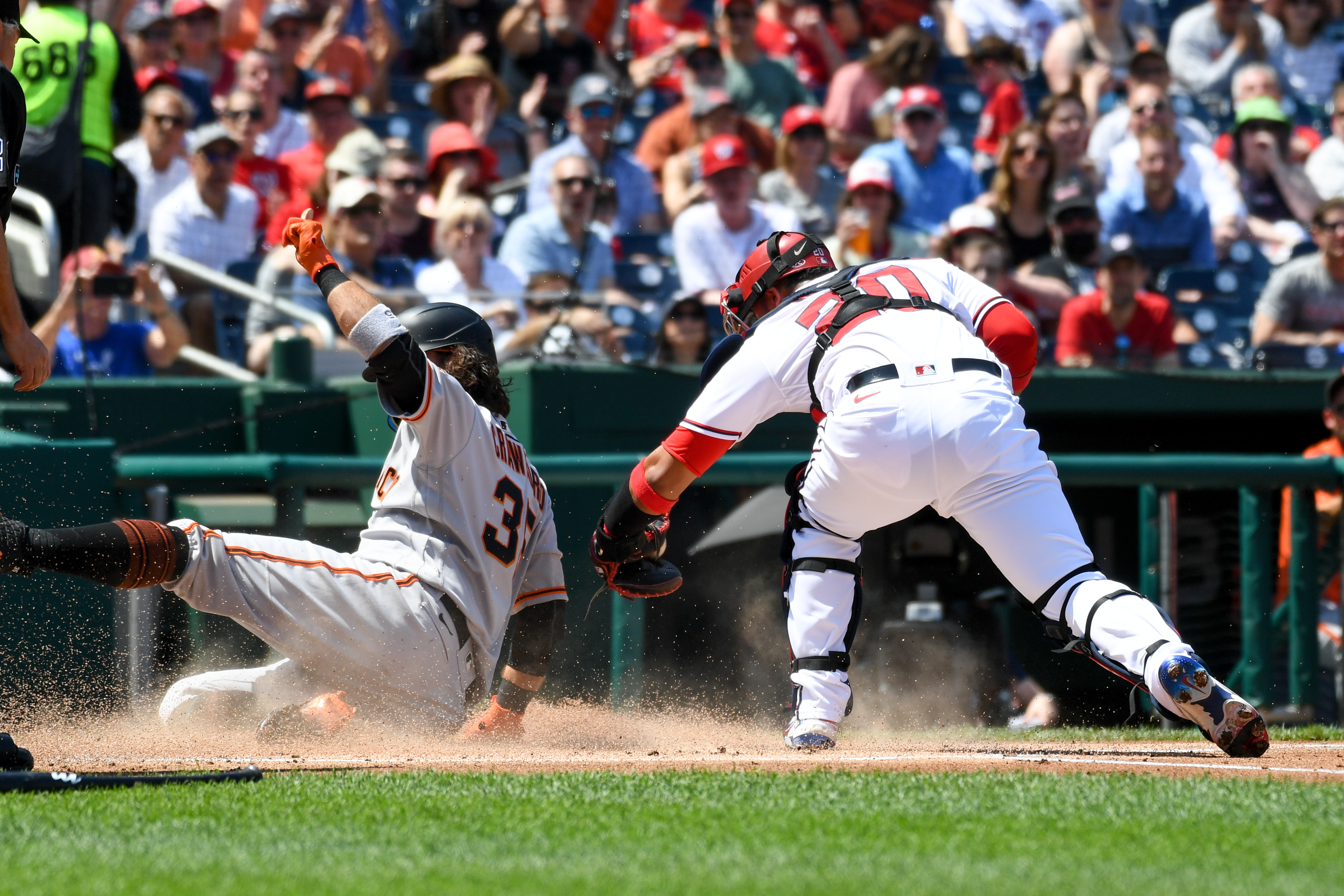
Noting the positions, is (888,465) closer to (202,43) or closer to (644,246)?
(644,246)

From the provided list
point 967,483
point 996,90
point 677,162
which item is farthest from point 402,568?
point 996,90

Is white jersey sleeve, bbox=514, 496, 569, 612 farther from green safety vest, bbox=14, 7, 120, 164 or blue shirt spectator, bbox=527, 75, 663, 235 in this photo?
blue shirt spectator, bbox=527, 75, 663, 235

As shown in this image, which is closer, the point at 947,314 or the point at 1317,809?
the point at 1317,809

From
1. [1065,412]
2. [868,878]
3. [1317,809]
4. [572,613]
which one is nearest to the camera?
[868,878]

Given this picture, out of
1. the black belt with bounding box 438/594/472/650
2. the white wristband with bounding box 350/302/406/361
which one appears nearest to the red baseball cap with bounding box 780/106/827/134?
the black belt with bounding box 438/594/472/650

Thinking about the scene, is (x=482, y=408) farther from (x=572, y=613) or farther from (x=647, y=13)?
(x=647, y=13)

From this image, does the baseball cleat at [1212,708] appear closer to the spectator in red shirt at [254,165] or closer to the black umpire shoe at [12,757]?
the black umpire shoe at [12,757]

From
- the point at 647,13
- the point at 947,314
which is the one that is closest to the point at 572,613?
the point at 947,314

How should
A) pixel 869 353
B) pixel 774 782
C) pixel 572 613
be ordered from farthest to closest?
1. pixel 572 613
2. pixel 869 353
3. pixel 774 782
